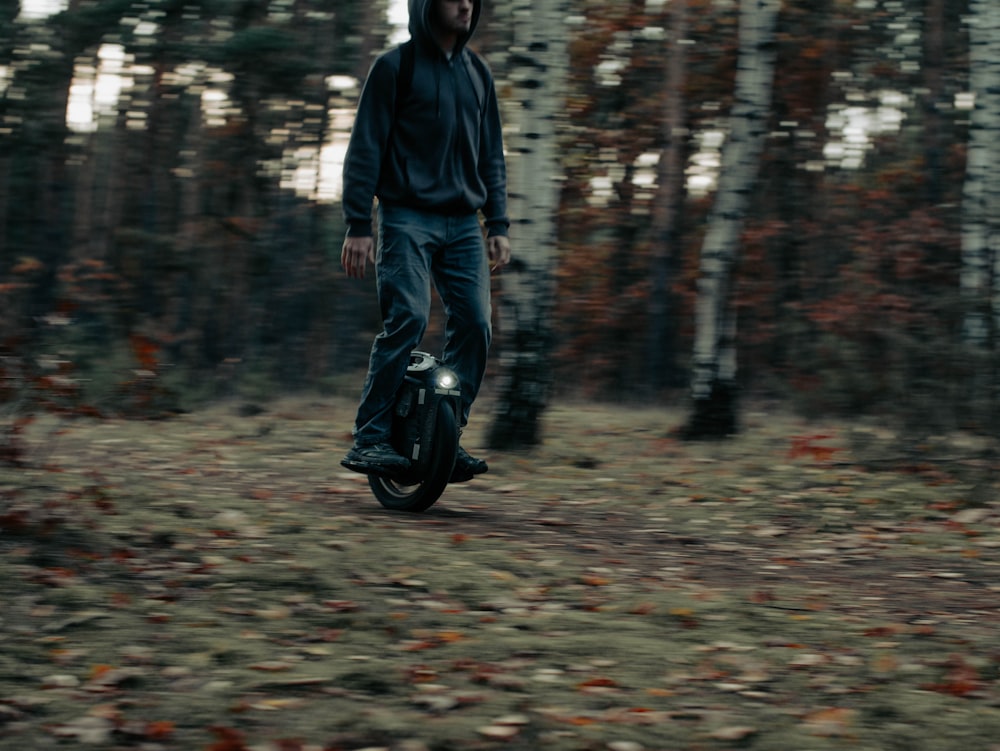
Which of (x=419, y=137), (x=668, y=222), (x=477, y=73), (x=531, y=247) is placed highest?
(x=477, y=73)

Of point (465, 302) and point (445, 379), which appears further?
point (465, 302)

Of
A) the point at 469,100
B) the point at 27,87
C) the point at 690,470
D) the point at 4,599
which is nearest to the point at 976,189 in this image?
the point at 690,470

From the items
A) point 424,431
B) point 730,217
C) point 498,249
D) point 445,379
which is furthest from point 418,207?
point 730,217

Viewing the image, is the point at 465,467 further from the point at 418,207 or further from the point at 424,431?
the point at 418,207

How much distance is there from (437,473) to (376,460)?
32 cm

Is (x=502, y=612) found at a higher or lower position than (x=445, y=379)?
lower

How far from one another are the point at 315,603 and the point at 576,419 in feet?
26.8

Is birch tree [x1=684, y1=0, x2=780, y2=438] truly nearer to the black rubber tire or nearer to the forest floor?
the forest floor

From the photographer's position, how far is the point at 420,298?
5.89 meters

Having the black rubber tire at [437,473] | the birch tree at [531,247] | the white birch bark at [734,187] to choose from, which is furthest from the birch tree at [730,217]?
the black rubber tire at [437,473]

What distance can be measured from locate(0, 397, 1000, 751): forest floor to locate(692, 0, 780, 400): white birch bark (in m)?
2.59

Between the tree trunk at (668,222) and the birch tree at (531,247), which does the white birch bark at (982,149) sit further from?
the tree trunk at (668,222)

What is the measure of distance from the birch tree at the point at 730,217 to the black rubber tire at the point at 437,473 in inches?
174

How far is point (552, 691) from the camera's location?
330 cm
